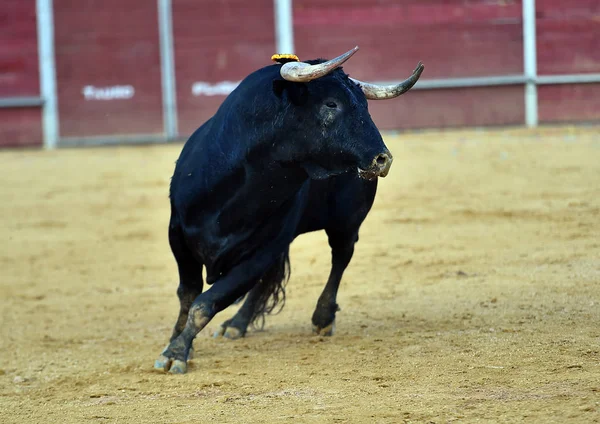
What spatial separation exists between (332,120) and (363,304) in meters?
2.15

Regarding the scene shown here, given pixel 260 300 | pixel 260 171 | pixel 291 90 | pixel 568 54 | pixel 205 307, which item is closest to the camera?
pixel 291 90

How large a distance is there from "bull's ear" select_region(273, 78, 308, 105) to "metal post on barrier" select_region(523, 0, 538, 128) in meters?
9.68

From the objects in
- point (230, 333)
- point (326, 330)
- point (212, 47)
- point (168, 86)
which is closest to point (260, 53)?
point (212, 47)

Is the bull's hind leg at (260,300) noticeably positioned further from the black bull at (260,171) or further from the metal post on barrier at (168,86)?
the metal post on barrier at (168,86)

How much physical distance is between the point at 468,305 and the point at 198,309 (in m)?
1.77

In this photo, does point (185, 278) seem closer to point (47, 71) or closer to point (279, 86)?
point (279, 86)

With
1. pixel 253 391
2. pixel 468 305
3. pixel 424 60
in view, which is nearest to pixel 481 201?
pixel 468 305

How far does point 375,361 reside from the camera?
4.65 m

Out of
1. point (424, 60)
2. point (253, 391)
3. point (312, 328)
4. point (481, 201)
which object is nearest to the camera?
point (253, 391)

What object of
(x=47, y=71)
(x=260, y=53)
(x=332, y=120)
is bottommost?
(x=47, y=71)

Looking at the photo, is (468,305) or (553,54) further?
(553,54)

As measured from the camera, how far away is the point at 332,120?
432 centimetres

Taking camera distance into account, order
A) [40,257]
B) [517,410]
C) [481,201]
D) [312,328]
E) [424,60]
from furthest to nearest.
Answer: [424,60] < [481,201] < [40,257] < [312,328] < [517,410]

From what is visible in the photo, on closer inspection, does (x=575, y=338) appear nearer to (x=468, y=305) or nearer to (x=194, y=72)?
(x=468, y=305)
